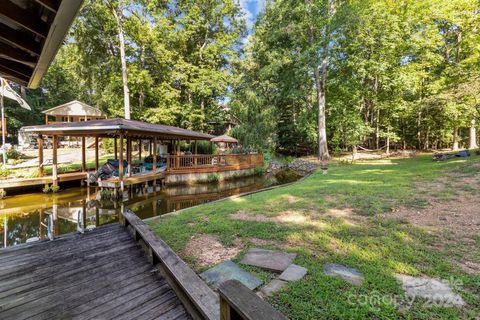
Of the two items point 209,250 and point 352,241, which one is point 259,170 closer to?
point 352,241

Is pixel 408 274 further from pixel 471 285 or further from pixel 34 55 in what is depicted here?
pixel 34 55

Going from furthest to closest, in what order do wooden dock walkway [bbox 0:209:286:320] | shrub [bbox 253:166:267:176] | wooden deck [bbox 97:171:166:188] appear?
1. shrub [bbox 253:166:267:176]
2. wooden deck [bbox 97:171:166:188]
3. wooden dock walkway [bbox 0:209:286:320]

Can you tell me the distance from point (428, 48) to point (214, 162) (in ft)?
59.4

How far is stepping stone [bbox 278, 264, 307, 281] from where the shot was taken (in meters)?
2.50

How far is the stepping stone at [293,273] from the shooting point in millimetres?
2505

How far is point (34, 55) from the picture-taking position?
2.20 metres

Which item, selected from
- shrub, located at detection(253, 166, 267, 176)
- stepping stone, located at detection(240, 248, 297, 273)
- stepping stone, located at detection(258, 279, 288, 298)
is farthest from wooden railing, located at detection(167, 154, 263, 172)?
stepping stone, located at detection(258, 279, 288, 298)

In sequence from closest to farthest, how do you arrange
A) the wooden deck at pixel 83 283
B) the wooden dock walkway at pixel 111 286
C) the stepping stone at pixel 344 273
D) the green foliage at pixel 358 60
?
the wooden dock walkway at pixel 111 286, the wooden deck at pixel 83 283, the stepping stone at pixel 344 273, the green foliage at pixel 358 60

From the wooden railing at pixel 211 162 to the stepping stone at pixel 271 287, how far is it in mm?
10862


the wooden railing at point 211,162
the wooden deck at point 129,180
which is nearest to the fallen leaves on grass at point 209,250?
the wooden deck at point 129,180

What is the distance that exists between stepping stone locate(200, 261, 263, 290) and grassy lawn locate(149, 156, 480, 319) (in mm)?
142

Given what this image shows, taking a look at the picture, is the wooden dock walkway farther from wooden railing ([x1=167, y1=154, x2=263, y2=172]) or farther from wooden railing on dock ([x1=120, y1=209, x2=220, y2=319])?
wooden railing ([x1=167, y1=154, x2=263, y2=172])

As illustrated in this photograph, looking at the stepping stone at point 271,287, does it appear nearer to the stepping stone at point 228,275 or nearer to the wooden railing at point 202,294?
the stepping stone at point 228,275

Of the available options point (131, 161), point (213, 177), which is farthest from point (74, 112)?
point (213, 177)
